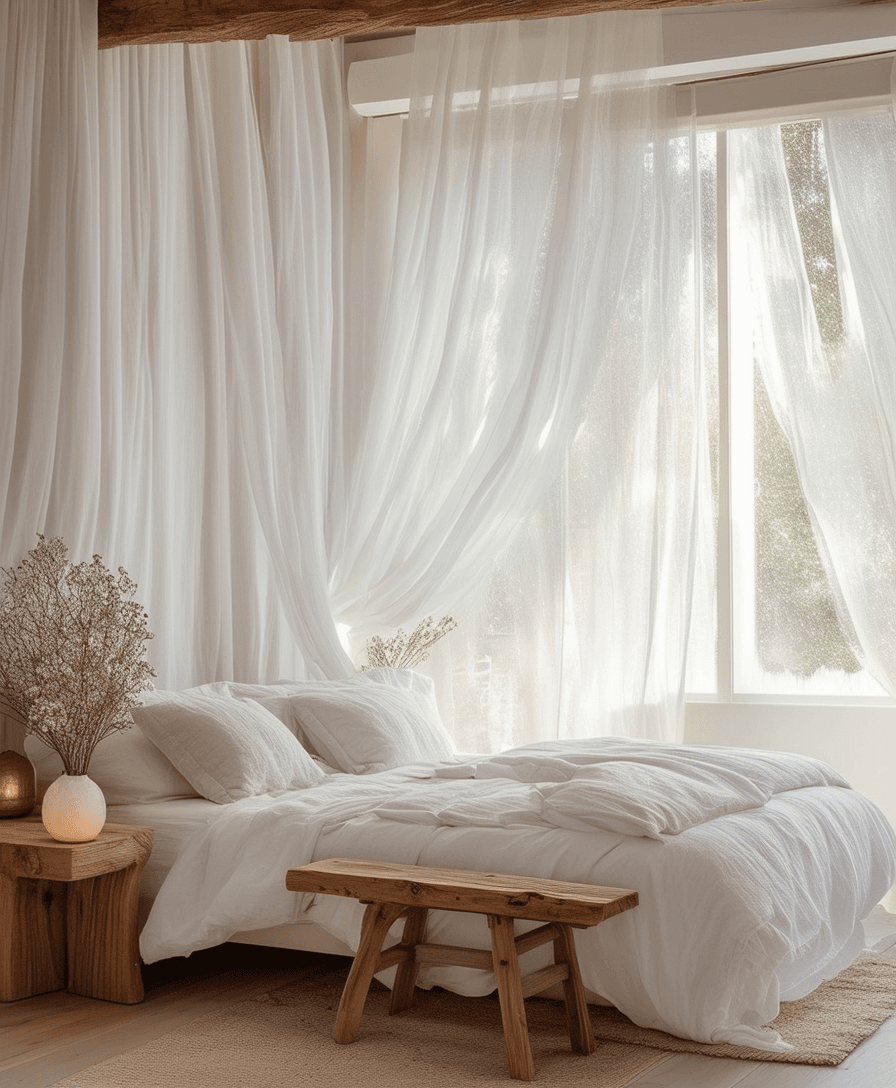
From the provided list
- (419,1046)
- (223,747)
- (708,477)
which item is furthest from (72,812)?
(708,477)

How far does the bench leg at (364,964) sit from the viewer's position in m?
3.09

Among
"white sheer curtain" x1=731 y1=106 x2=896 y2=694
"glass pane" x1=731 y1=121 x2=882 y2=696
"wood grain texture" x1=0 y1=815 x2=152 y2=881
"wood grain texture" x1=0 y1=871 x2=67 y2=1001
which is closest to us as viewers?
"wood grain texture" x1=0 y1=815 x2=152 y2=881

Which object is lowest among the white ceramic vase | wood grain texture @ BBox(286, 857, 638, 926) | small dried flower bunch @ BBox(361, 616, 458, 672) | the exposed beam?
wood grain texture @ BBox(286, 857, 638, 926)

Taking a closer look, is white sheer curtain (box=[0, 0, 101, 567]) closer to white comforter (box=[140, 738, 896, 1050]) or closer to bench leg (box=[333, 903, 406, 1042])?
white comforter (box=[140, 738, 896, 1050])

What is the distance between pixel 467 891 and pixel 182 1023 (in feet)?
2.94

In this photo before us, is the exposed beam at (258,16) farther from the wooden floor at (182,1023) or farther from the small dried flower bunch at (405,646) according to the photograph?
the wooden floor at (182,1023)

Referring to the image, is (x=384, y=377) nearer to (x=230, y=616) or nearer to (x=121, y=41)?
(x=230, y=616)

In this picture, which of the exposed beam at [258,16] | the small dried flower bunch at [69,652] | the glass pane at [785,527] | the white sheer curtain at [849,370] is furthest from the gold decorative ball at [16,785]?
the white sheer curtain at [849,370]

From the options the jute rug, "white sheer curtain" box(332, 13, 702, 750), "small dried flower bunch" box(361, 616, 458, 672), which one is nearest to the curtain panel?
"white sheer curtain" box(332, 13, 702, 750)

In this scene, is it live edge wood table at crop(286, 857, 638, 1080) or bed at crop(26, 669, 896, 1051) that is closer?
live edge wood table at crop(286, 857, 638, 1080)

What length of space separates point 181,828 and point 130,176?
2.25 meters

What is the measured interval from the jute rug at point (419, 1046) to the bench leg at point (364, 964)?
0.14ft

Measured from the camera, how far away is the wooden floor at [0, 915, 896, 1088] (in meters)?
2.86

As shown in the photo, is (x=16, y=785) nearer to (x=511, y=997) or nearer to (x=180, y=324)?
(x=511, y=997)
